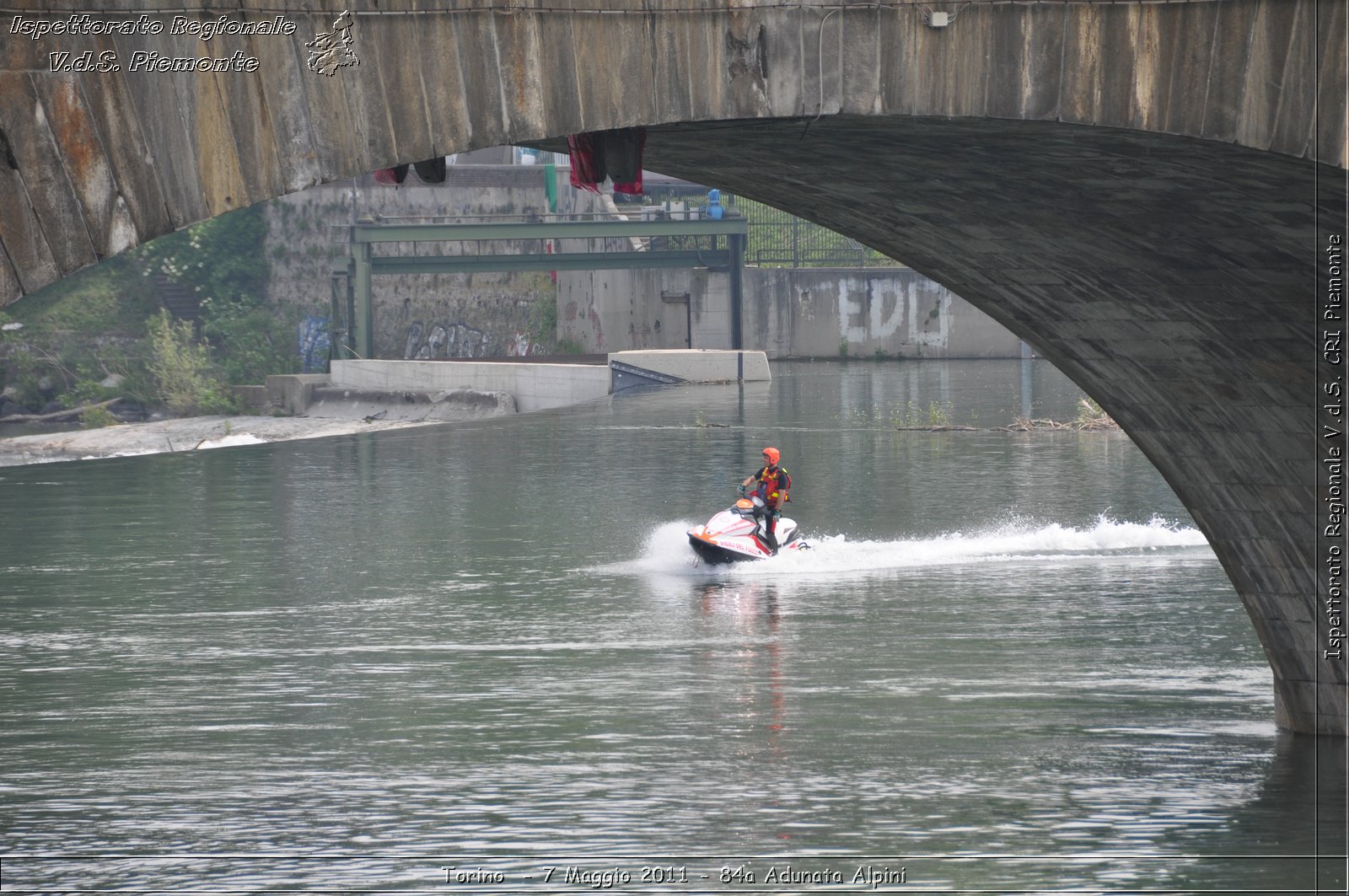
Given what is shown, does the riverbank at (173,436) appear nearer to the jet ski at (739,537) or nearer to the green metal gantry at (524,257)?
the green metal gantry at (524,257)

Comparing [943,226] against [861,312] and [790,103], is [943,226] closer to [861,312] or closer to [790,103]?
[790,103]

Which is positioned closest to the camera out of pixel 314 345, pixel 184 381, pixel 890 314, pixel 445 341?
pixel 184 381

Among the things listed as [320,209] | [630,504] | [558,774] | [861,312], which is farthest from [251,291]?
[558,774]

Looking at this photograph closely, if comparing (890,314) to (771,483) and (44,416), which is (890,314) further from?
(771,483)

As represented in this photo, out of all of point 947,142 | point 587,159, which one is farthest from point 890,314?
point 587,159

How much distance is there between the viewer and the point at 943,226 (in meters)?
13.1

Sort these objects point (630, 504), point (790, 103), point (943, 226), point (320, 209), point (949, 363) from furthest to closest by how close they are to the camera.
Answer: point (320, 209) < point (949, 363) < point (630, 504) < point (943, 226) < point (790, 103)

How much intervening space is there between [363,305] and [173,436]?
427 inches

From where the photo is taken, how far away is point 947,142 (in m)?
10.3

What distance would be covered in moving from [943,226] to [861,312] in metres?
54.1

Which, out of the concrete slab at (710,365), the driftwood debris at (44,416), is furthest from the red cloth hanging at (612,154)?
the driftwood debris at (44,416)

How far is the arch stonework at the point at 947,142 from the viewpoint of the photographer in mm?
6949

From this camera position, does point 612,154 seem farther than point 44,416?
No

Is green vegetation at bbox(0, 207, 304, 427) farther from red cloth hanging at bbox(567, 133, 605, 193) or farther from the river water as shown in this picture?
red cloth hanging at bbox(567, 133, 605, 193)
